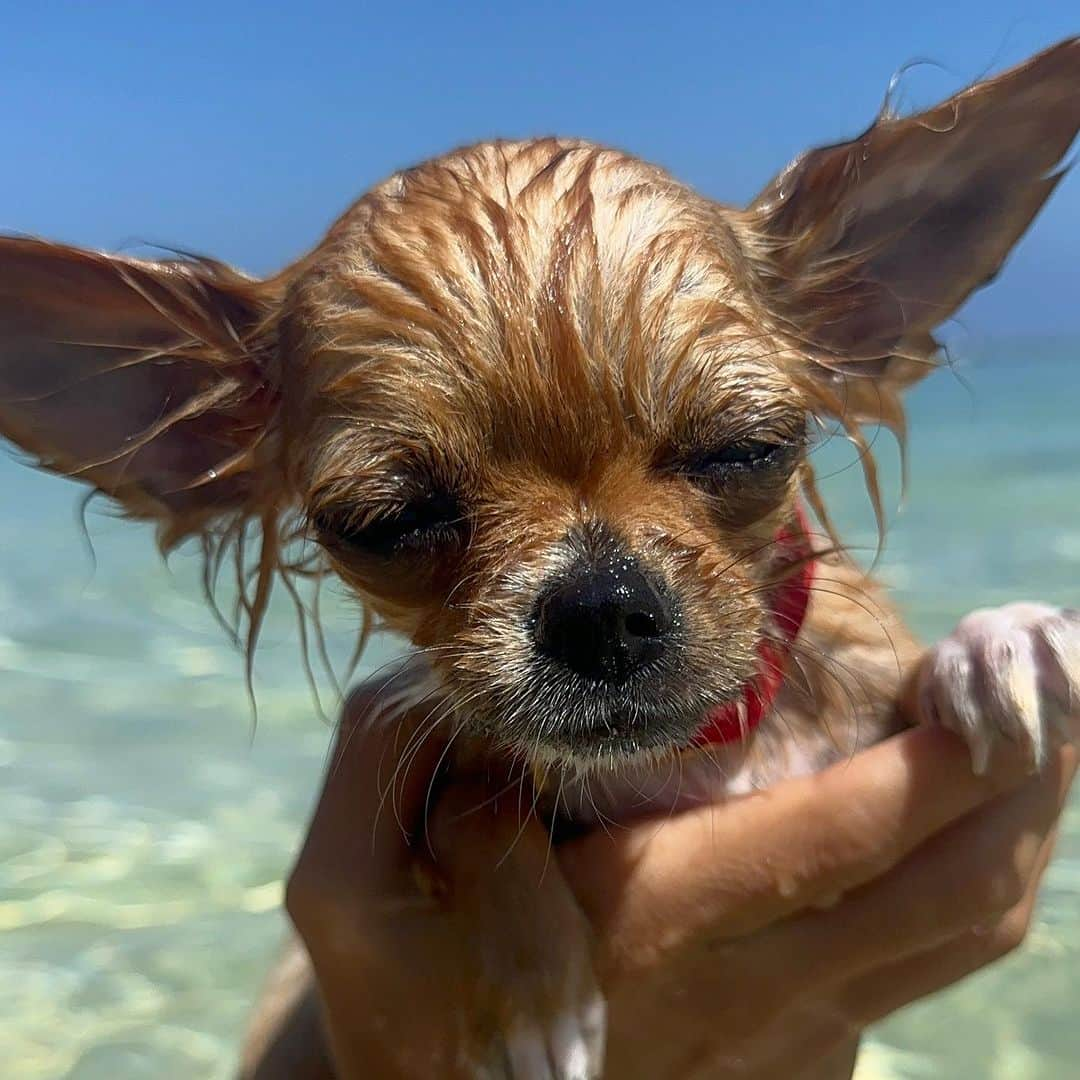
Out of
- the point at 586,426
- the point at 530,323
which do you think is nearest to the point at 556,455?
the point at 586,426

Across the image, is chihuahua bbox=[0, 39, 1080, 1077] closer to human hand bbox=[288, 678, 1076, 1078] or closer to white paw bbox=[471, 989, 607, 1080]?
white paw bbox=[471, 989, 607, 1080]

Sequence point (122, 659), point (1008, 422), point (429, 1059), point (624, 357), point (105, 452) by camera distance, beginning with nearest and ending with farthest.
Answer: point (624, 357)
point (429, 1059)
point (105, 452)
point (122, 659)
point (1008, 422)

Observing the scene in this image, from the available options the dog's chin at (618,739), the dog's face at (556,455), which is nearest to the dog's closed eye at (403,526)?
the dog's face at (556,455)

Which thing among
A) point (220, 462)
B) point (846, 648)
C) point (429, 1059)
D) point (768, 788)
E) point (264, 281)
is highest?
point (264, 281)

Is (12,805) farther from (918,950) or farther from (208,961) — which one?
(918,950)

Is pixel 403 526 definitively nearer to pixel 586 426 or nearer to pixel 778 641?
pixel 586 426

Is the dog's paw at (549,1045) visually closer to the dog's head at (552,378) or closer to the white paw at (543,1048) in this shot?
the white paw at (543,1048)

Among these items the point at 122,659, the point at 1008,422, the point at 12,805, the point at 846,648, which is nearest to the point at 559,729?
the point at 846,648
